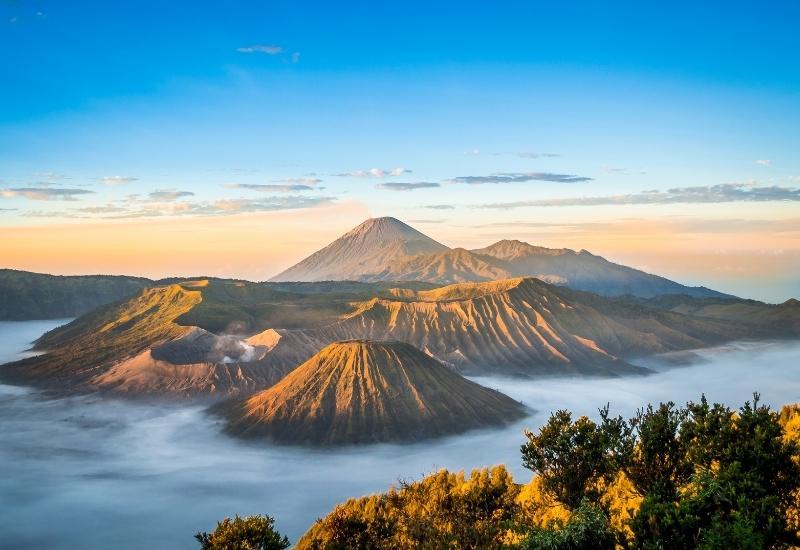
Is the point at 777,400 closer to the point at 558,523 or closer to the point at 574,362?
the point at 574,362

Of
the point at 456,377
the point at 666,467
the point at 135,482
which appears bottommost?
the point at 135,482

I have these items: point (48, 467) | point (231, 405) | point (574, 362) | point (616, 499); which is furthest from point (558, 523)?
point (574, 362)

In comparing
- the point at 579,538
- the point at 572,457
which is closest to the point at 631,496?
the point at 572,457

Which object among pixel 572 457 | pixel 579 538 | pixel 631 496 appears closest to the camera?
pixel 579 538

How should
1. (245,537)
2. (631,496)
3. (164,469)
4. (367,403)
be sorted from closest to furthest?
(245,537) < (631,496) < (164,469) < (367,403)

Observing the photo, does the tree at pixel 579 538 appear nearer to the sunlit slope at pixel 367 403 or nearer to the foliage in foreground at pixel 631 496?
the foliage in foreground at pixel 631 496

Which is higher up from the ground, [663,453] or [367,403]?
[663,453]

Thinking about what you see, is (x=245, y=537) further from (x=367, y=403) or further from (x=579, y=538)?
(x=367, y=403)

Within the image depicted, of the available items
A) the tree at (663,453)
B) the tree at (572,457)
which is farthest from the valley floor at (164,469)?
the tree at (663,453)
